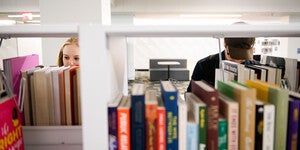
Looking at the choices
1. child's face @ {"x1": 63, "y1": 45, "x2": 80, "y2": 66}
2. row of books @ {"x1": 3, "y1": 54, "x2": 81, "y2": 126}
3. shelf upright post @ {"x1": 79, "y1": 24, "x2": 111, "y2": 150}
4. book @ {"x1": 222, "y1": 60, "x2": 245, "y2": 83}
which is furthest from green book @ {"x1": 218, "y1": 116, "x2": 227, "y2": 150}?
child's face @ {"x1": 63, "y1": 45, "x2": 80, "y2": 66}

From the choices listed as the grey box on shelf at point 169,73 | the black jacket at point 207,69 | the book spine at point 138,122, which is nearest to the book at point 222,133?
the book spine at point 138,122

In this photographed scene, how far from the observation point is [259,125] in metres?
0.69

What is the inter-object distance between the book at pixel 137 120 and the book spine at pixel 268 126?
34cm

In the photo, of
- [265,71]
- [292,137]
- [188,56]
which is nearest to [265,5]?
[188,56]

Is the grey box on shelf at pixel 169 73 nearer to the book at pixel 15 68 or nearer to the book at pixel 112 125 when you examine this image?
the book at pixel 15 68

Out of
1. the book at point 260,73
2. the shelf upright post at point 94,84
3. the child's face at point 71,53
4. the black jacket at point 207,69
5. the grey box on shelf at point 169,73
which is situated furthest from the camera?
the grey box on shelf at point 169,73

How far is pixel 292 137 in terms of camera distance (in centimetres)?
71

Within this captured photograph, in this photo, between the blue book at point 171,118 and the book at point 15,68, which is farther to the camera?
the book at point 15,68

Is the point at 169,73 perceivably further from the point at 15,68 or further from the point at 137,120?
the point at 137,120

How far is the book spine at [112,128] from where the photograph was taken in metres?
0.68

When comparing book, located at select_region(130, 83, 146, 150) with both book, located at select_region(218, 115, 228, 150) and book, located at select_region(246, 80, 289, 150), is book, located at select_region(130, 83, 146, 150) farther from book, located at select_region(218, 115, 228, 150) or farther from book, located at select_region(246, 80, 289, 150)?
book, located at select_region(246, 80, 289, 150)

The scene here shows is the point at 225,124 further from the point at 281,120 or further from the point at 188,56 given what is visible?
the point at 188,56

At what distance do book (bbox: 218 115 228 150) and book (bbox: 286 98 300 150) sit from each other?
0.18 m

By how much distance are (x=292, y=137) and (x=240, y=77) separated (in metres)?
0.43
